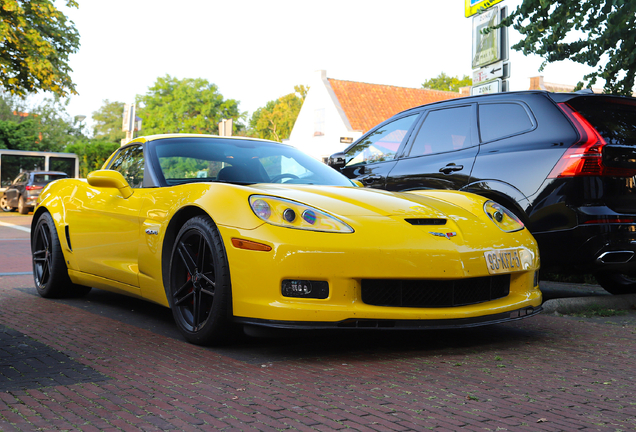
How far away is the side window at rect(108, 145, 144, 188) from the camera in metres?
5.04

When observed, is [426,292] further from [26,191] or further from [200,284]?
[26,191]

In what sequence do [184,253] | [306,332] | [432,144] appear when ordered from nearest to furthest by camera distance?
[306,332] < [184,253] < [432,144]

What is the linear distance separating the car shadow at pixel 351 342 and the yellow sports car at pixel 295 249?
0.21m

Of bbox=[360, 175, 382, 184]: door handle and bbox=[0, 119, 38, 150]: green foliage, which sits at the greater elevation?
bbox=[0, 119, 38, 150]: green foliage

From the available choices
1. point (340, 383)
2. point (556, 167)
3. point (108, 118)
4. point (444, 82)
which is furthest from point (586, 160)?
point (108, 118)

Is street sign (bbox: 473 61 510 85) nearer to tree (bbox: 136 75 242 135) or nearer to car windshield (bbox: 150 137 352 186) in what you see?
car windshield (bbox: 150 137 352 186)

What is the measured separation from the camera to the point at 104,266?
5.12 meters

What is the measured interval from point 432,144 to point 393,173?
1.58 feet

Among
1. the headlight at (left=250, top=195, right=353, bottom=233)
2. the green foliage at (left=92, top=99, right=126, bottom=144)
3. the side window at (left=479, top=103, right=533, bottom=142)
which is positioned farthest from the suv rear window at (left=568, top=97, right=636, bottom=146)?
the green foliage at (left=92, top=99, right=126, bottom=144)

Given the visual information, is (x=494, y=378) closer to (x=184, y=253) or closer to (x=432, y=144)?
(x=184, y=253)

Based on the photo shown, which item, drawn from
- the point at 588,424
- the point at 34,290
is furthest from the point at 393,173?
the point at 588,424

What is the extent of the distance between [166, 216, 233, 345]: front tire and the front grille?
80 centimetres

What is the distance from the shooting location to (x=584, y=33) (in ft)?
25.7

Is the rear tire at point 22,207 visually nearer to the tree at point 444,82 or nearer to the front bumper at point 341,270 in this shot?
the front bumper at point 341,270
